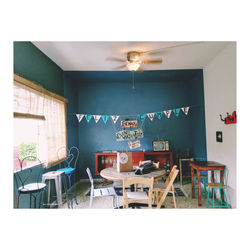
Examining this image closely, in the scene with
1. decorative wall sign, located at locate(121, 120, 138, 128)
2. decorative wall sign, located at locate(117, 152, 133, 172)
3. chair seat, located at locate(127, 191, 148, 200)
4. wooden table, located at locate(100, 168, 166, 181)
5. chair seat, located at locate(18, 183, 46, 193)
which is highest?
decorative wall sign, located at locate(121, 120, 138, 128)

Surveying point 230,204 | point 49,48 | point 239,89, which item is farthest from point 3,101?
point 230,204

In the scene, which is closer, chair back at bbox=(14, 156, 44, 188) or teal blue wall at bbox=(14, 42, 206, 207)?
chair back at bbox=(14, 156, 44, 188)

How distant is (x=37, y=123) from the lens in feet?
10.6

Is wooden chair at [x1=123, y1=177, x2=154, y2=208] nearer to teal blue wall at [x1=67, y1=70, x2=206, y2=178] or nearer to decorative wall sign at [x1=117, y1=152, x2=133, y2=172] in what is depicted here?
decorative wall sign at [x1=117, y1=152, x2=133, y2=172]

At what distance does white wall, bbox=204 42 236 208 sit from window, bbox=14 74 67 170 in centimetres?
327

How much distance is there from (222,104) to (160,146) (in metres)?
2.28

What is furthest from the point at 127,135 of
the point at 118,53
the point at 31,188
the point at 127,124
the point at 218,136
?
the point at 31,188

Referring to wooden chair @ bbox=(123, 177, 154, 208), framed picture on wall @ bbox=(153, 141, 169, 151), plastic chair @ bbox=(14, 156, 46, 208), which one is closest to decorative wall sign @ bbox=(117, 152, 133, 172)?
wooden chair @ bbox=(123, 177, 154, 208)

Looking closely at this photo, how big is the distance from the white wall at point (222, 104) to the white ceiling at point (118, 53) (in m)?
0.22

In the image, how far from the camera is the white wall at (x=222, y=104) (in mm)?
3053

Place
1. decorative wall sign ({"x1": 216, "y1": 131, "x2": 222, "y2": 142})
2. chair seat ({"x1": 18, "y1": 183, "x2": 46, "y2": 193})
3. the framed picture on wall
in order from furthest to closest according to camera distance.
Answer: the framed picture on wall
decorative wall sign ({"x1": 216, "y1": 131, "x2": 222, "y2": 142})
chair seat ({"x1": 18, "y1": 183, "x2": 46, "y2": 193})

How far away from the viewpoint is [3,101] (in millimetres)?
1753

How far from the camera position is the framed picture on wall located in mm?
5297

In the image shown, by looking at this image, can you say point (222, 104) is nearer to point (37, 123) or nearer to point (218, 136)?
point (218, 136)
